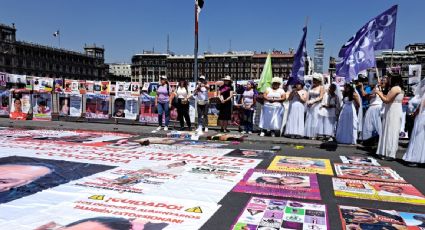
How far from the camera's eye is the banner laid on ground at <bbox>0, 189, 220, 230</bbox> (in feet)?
11.6

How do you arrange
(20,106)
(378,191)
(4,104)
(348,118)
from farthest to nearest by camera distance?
(4,104)
(20,106)
(348,118)
(378,191)

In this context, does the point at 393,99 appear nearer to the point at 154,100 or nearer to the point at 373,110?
the point at 373,110

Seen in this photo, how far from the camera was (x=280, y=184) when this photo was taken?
17.3 ft

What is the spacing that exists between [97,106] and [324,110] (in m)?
8.56

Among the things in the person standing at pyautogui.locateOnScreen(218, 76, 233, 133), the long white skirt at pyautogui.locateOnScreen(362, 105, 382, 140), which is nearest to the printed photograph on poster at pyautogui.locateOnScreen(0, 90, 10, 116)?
the person standing at pyautogui.locateOnScreen(218, 76, 233, 133)

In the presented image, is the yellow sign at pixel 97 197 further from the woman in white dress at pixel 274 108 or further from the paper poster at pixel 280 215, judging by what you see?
the woman in white dress at pixel 274 108

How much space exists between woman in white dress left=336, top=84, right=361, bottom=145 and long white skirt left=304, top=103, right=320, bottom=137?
2.33ft

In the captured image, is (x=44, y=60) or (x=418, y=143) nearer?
(x=418, y=143)

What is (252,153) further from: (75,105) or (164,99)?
(75,105)

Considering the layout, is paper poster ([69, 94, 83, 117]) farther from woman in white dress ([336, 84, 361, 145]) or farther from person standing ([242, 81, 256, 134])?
woman in white dress ([336, 84, 361, 145])

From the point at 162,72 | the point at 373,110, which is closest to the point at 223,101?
the point at 373,110

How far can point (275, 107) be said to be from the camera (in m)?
11.0

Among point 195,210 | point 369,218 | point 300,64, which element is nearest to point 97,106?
point 300,64

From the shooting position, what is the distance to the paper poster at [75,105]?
14.5 meters
